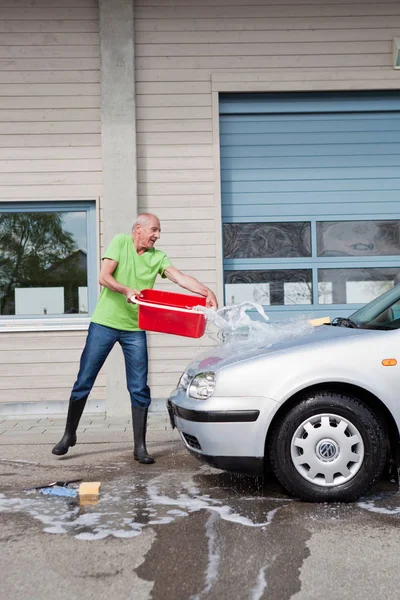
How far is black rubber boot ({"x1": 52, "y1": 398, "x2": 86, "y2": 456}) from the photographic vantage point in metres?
5.90

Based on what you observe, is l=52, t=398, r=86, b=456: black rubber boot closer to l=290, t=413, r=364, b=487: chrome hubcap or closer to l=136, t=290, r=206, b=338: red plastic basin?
l=136, t=290, r=206, b=338: red plastic basin

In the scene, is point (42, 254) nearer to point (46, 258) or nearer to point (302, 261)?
point (46, 258)

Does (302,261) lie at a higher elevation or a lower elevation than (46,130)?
lower

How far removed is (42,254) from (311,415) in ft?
18.1

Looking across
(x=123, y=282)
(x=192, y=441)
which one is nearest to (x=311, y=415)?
(x=192, y=441)

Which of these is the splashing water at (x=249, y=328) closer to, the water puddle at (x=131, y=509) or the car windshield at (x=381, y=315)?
the car windshield at (x=381, y=315)

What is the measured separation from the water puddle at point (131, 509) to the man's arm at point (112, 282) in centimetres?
135

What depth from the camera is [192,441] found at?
4.68 metres

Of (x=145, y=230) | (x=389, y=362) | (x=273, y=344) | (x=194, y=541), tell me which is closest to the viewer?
(x=194, y=541)

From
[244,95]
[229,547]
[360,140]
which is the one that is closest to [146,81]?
[244,95]

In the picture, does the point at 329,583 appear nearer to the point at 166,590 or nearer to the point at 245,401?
the point at 166,590

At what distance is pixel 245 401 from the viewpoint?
14.4 feet

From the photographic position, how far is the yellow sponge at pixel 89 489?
468 centimetres

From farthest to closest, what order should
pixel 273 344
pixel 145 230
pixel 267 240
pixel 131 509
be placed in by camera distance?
pixel 267 240, pixel 145 230, pixel 273 344, pixel 131 509
